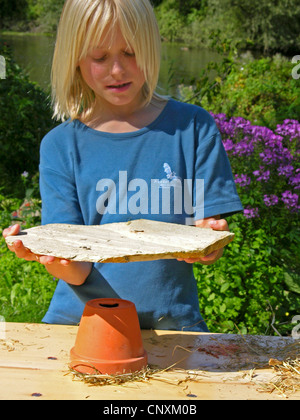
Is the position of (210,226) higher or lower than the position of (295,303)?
higher

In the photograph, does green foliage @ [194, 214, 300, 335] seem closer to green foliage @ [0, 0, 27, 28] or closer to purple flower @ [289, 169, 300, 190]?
purple flower @ [289, 169, 300, 190]

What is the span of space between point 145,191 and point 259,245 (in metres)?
1.56

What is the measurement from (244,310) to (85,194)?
1.54m

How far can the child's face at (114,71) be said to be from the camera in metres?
1.60

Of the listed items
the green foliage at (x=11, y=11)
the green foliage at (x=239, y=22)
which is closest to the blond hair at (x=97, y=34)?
the green foliage at (x=239, y=22)

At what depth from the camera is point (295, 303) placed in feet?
10.1

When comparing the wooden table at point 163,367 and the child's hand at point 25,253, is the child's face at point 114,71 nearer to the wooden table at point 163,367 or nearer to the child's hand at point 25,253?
the child's hand at point 25,253

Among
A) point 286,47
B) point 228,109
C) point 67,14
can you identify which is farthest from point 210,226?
point 286,47

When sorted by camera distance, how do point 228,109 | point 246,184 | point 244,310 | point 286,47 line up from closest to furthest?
point 244,310 → point 246,184 → point 228,109 → point 286,47

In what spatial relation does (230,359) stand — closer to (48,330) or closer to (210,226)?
(210,226)

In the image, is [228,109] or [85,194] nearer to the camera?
[85,194]

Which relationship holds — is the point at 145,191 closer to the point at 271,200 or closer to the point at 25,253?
the point at 25,253

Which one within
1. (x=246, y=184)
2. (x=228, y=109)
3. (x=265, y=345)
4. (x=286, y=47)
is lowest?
(x=265, y=345)

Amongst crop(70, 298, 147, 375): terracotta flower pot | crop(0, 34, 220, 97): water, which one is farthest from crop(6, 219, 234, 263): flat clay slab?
crop(0, 34, 220, 97): water
